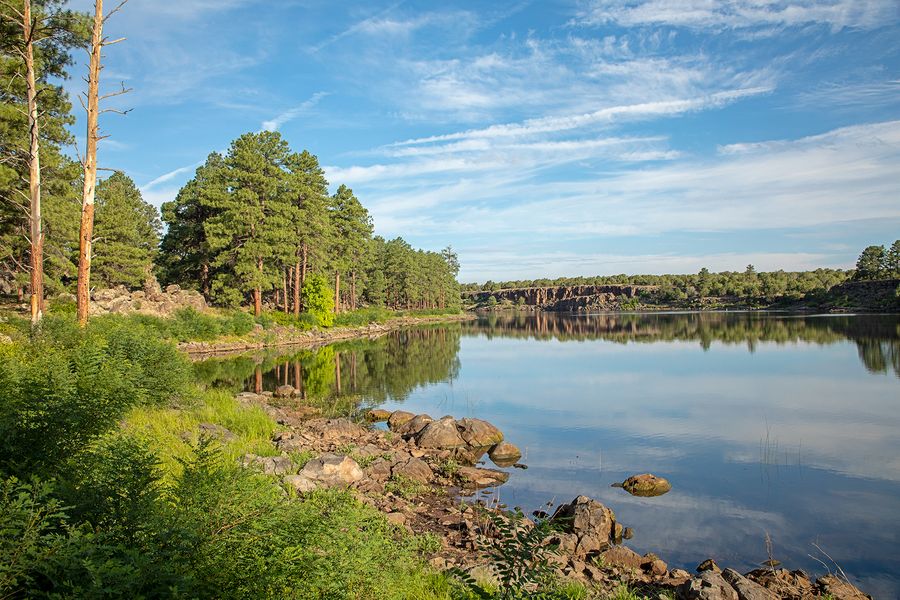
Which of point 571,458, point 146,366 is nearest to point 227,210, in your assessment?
point 146,366

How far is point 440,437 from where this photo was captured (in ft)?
53.8

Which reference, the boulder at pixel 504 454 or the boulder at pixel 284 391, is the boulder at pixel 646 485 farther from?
the boulder at pixel 284 391

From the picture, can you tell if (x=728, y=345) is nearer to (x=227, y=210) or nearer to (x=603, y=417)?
(x=603, y=417)

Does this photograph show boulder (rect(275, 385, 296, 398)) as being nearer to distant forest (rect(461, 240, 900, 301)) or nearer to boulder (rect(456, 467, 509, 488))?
boulder (rect(456, 467, 509, 488))

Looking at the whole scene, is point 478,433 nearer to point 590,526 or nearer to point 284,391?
point 590,526

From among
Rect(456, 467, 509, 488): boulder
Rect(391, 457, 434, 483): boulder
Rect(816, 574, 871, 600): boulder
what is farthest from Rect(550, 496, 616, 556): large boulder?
Rect(391, 457, 434, 483): boulder

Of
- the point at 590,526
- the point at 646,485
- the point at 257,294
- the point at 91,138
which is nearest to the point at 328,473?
the point at 590,526

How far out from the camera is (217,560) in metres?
4.53

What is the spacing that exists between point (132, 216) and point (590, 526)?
5069 cm

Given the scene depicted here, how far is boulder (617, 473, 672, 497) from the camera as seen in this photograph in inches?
500

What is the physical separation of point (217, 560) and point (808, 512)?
11882mm

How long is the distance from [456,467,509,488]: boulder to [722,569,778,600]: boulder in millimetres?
6047

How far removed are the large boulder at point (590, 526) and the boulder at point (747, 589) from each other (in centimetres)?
211

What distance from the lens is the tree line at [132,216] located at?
53.1ft
